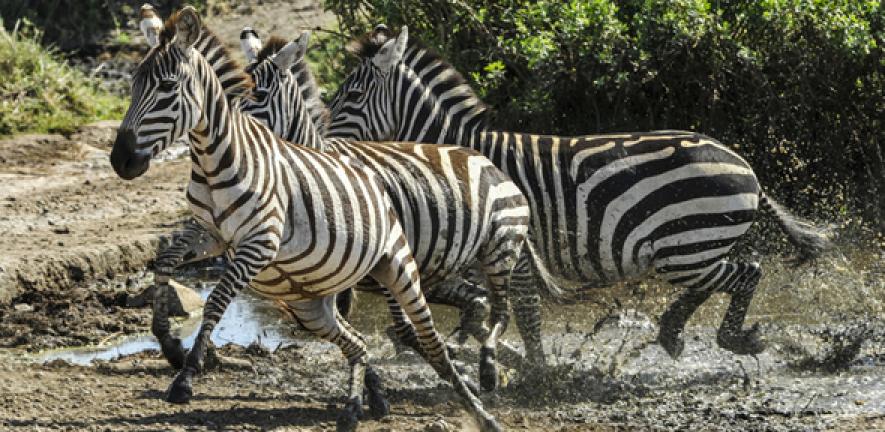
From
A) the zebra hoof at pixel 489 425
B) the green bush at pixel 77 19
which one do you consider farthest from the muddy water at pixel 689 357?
the green bush at pixel 77 19

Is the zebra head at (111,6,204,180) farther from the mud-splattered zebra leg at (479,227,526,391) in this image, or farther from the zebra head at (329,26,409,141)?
the zebra head at (329,26,409,141)

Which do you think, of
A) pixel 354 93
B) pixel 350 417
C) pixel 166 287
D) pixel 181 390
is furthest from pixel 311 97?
pixel 181 390

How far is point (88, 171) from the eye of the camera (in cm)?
1358

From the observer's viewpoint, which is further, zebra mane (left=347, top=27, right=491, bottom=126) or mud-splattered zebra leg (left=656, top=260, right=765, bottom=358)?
zebra mane (left=347, top=27, right=491, bottom=126)

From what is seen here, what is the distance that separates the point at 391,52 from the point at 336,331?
255 cm

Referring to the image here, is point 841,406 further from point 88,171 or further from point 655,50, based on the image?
point 88,171

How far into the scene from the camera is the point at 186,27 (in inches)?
242

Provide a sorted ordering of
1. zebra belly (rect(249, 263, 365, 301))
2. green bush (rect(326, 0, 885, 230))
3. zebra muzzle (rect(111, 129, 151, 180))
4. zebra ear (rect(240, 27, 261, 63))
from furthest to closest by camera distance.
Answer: green bush (rect(326, 0, 885, 230))
zebra ear (rect(240, 27, 261, 63))
zebra belly (rect(249, 263, 365, 301))
zebra muzzle (rect(111, 129, 151, 180))

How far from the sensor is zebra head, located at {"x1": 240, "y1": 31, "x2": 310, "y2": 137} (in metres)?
8.36

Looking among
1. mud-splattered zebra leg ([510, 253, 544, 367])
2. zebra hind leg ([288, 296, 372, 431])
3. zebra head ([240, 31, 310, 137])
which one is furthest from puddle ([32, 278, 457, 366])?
zebra hind leg ([288, 296, 372, 431])

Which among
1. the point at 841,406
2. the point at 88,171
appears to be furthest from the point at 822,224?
the point at 88,171

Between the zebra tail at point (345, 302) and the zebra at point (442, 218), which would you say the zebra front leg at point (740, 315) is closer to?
the zebra at point (442, 218)

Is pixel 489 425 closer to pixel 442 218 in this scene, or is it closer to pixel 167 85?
pixel 442 218

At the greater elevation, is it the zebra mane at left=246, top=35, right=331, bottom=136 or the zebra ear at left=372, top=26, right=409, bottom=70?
the zebra ear at left=372, top=26, right=409, bottom=70
